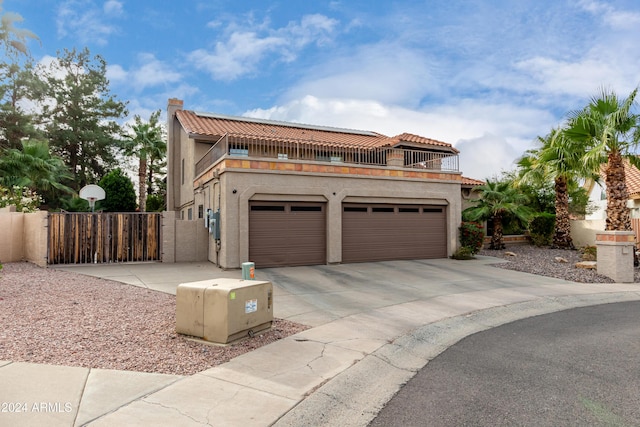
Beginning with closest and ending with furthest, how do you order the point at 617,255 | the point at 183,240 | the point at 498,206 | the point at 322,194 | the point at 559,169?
the point at 617,255, the point at 322,194, the point at 183,240, the point at 559,169, the point at 498,206

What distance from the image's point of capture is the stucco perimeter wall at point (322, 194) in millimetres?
14306

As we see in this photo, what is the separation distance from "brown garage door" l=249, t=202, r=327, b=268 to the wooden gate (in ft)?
14.8

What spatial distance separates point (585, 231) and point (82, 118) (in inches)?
1662

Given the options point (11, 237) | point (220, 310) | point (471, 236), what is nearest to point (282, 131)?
point (471, 236)

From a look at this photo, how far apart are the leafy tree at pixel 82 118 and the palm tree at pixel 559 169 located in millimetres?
36229

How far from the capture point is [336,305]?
29.6ft

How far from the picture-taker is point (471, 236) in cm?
1836

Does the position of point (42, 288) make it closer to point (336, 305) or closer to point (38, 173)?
point (336, 305)

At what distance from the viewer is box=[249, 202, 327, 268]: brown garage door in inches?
584

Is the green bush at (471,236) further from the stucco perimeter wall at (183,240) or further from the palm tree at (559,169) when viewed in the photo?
the stucco perimeter wall at (183,240)

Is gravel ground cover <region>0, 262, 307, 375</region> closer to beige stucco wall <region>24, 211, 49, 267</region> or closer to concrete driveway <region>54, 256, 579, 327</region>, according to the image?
concrete driveway <region>54, 256, 579, 327</region>

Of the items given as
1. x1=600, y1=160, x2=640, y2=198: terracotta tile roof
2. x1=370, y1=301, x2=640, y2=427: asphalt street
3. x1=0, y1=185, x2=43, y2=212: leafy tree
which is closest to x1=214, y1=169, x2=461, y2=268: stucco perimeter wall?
x1=370, y1=301, x2=640, y2=427: asphalt street

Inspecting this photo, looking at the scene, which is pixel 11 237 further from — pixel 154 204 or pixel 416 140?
pixel 154 204

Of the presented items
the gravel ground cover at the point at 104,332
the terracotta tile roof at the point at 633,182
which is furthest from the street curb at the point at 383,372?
the terracotta tile roof at the point at 633,182
